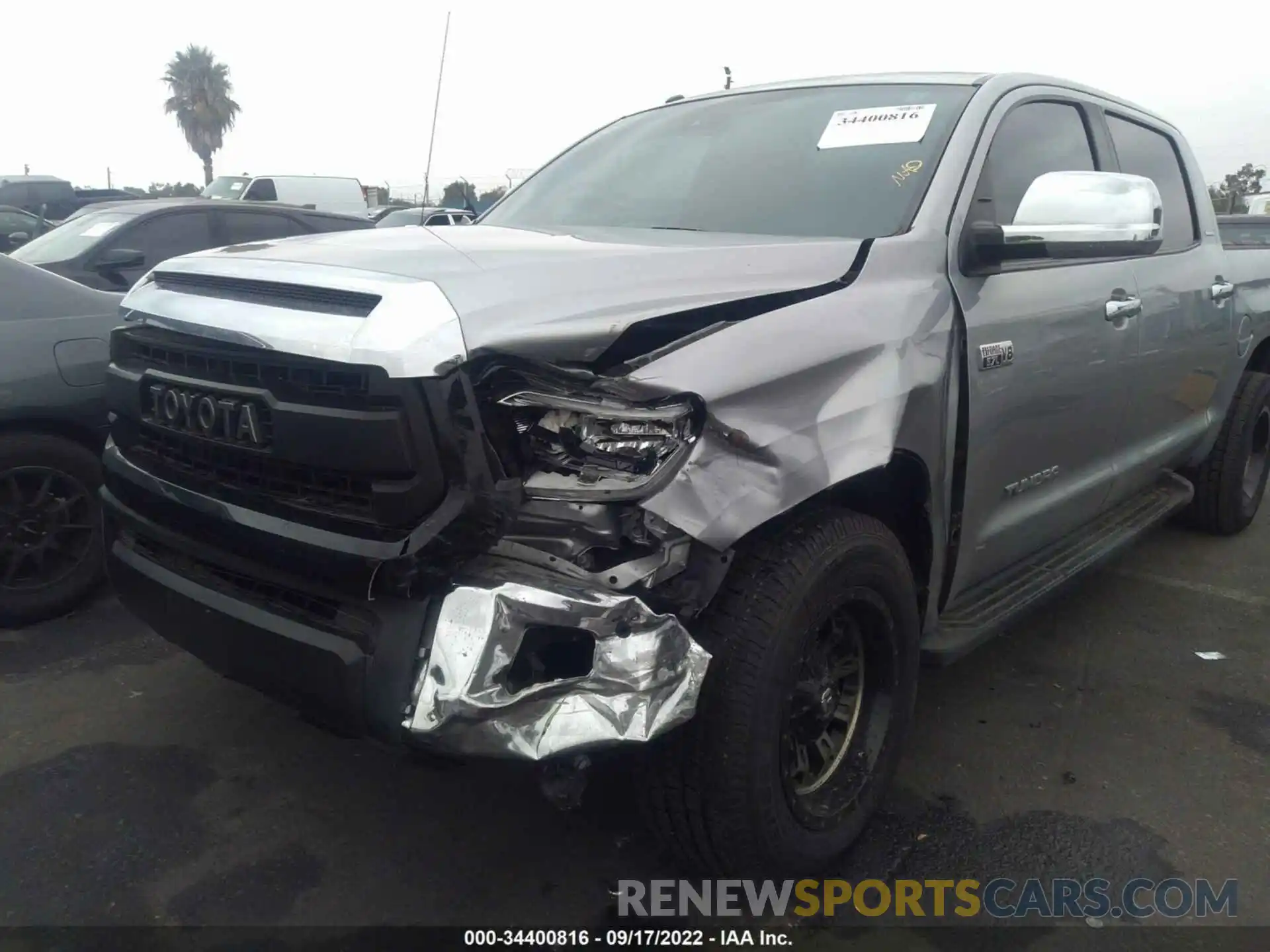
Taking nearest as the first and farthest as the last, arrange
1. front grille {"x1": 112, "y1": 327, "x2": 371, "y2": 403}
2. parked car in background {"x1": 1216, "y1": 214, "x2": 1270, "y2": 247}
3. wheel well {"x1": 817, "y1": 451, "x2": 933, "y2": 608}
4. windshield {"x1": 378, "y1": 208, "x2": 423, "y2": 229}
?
front grille {"x1": 112, "y1": 327, "x2": 371, "y2": 403} < wheel well {"x1": 817, "y1": 451, "x2": 933, "y2": 608} < parked car in background {"x1": 1216, "y1": 214, "x2": 1270, "y2": 247} < windshield {"x1": 378, "y1": 208, "x2": 423, "y2": 229}

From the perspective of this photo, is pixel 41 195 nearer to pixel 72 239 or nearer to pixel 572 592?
pixel 72 239

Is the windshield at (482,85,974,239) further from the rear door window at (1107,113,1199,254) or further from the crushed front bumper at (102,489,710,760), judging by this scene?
the crushed front bumper at (102,489,710,760)

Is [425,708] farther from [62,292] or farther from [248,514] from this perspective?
[62,292]

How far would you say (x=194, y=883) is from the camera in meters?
2.41

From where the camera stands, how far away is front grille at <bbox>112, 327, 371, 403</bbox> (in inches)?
76.5

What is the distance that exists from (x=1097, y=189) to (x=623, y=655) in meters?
1.86

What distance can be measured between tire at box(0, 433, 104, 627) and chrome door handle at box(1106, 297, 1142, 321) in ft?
11.8

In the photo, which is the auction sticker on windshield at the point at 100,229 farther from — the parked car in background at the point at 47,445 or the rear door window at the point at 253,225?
the parked car in background at the point at 47,445

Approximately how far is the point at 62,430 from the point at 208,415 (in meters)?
2.05

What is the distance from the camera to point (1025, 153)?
3182 mm


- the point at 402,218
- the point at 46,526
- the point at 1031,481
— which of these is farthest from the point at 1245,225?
the point at 402,218

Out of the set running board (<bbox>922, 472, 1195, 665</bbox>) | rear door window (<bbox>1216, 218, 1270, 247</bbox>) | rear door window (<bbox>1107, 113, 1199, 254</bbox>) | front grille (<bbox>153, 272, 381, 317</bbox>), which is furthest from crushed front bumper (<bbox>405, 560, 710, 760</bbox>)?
rear door window (<bbox>1216, 218, 1270, 247</bbox>)

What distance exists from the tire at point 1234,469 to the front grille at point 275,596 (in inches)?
172

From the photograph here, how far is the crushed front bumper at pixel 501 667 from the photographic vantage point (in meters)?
1.84
